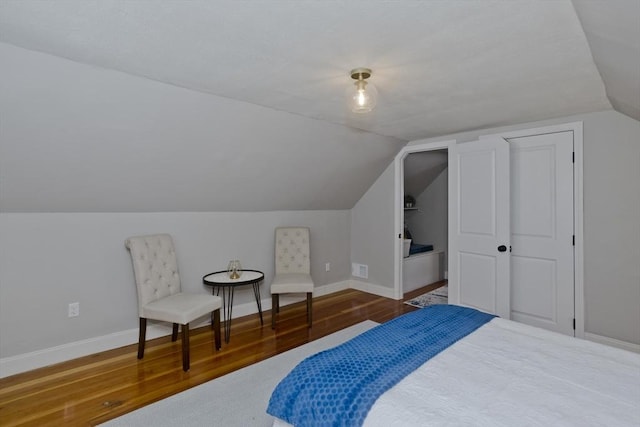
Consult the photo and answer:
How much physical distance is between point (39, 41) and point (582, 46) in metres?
2.92

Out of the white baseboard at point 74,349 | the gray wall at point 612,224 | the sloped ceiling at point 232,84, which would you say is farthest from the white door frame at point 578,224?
the white baseboard at point 74,349

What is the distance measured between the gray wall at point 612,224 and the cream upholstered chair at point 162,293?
11.6ft

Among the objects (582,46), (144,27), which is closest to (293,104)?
(144,27)

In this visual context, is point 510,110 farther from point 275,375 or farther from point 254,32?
point 275,375

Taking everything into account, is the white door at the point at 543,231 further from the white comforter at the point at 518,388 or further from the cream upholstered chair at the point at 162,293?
the cream upholstered chair at the point at 162,293

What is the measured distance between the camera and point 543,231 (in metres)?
3.31

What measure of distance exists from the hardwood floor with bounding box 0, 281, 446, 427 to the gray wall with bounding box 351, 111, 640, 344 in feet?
6.80

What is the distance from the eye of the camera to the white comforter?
1148mm

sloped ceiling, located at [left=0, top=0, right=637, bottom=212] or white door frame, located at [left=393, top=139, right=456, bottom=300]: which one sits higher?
sloped ceiling, located at [left=0, top=0, right=637, bottom=212]

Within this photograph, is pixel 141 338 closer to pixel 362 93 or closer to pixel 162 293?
pixel 162 293

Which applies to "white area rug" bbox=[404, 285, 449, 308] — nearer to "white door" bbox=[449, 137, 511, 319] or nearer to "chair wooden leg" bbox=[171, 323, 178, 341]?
"white door" bbox=[449, 137, 511, 319]

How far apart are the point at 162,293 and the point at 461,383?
261 cm

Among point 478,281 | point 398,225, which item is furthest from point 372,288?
Answer: point 478,281

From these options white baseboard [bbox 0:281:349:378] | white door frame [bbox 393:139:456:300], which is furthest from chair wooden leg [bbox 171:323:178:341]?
white door frame [bbox 393:139:456:300]
